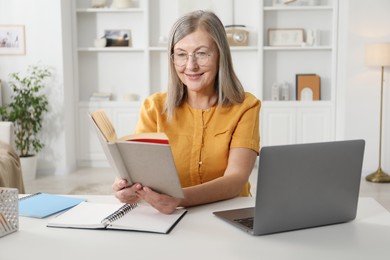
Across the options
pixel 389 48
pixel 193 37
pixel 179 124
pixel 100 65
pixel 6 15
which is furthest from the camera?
pixel 100 65

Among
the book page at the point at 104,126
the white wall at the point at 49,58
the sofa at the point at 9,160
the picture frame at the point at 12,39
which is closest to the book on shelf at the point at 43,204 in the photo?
the book page at the point at 104,126

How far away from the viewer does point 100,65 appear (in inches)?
249

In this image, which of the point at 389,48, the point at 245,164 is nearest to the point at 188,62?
the point at 245,164

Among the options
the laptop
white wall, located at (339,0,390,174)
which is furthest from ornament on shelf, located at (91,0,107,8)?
the laptop

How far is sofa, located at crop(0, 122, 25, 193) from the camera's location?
3.27m

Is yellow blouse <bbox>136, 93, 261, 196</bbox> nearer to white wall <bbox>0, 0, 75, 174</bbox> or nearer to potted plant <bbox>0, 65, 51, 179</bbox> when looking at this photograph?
potted plant <bbox>0, 65, 51, 179</bbox>

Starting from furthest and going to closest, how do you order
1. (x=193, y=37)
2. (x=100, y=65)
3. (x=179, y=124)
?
(x=100, y=65)
(x=179, y=124)
(x=193, y=37)

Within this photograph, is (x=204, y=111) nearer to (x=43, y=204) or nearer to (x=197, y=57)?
(x=197, y=57)

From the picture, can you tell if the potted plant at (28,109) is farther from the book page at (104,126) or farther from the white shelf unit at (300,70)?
the book page at (104,126)

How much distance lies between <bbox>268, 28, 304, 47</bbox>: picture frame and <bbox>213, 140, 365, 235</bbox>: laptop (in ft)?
15.4

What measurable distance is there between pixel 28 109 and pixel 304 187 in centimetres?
471

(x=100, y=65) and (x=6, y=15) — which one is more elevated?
(x=6, y=15)

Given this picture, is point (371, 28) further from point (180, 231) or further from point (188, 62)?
point (180, 231)

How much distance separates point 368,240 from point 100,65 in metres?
5.33
